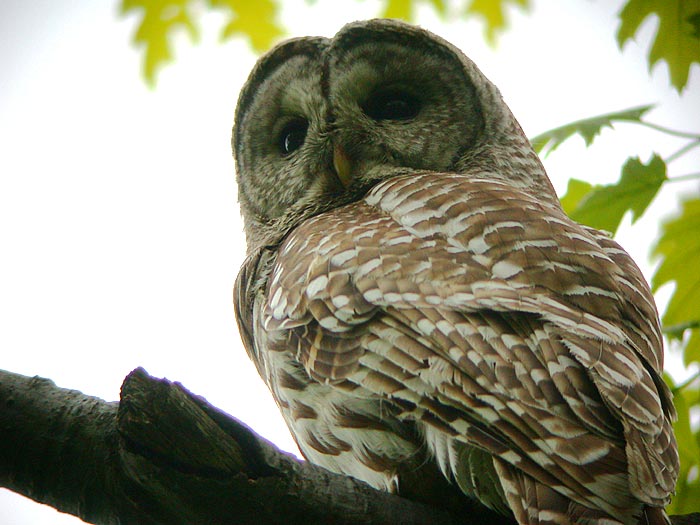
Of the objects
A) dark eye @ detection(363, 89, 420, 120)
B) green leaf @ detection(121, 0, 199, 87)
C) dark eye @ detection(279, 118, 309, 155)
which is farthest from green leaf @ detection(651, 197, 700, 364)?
→ green leaf @ detection(121, 0, 199, 87)

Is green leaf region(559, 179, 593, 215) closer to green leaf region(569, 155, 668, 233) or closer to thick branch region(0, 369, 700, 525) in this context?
green leaf region(569, 155, 668, 233)

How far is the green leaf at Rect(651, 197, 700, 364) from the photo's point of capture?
3.89 metres

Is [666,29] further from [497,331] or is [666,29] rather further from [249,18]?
[249,18]

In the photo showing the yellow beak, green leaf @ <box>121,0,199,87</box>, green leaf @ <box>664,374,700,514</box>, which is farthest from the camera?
green leaf @ <box>121,0,199,87</box>

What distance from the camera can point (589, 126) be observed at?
3.85 meters

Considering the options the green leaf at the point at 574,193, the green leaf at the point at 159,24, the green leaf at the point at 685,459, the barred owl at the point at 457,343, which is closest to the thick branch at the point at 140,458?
the barred owl at the point at 457,343

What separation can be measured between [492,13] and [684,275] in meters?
2.75

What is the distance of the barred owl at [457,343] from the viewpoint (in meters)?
2.27

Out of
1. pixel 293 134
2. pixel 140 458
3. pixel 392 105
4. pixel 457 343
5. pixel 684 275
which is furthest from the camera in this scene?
pixel 293 134

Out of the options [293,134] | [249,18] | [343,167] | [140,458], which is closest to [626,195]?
[343,167]

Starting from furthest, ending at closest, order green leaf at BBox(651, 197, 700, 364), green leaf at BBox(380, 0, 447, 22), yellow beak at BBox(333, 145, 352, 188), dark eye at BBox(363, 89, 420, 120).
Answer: green leaf at BBox(380, 0, 447, 22) → dark eye at BBox(363, 89, 420, 120) → yellow beak at BBox(333, 145, 352, 188) → green leaf at BBox(651, 197, 700, 364)

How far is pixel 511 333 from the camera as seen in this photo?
2.55 metres

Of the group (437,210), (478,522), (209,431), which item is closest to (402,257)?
(437,210)

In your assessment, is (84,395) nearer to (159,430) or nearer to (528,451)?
(159,430)
